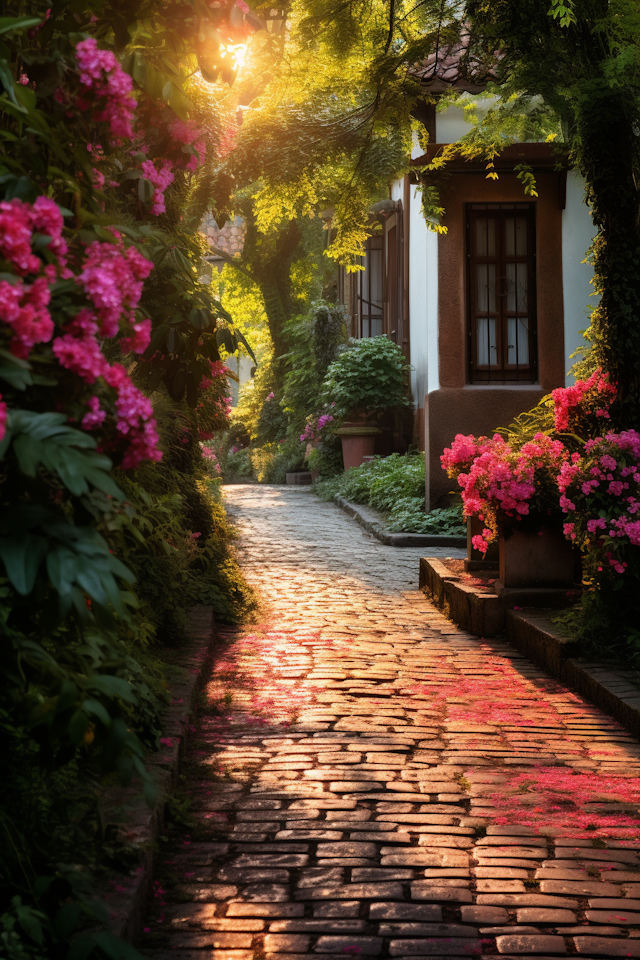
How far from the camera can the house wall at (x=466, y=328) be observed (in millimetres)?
13492

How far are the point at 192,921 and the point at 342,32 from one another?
6788mm

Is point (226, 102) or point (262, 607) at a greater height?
point (226, 102)

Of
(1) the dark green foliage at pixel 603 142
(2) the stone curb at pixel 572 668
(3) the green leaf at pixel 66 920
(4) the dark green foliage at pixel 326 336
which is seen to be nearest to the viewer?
(3) the green leaf at pixel 66 920

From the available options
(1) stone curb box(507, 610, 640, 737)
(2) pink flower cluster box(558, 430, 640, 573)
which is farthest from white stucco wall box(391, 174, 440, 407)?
(2) pink flower cluster box(558, 430, 640, 573)

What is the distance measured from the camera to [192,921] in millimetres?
3029

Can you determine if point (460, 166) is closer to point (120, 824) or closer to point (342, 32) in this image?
point (342, 32)

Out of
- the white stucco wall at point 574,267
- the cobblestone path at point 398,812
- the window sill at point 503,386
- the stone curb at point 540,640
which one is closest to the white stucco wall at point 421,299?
the window sill at point 503,386

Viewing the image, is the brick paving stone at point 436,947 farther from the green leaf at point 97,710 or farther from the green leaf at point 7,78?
the green leaf at point 7,78

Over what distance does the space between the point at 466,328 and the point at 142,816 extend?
11103 mm

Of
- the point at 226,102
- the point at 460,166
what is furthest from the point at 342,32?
the point at 460,166

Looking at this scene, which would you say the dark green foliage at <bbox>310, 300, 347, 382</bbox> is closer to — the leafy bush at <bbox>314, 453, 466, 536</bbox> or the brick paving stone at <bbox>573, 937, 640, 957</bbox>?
the leafy bush at <bbox>314, 453, 466, 536</bbox>

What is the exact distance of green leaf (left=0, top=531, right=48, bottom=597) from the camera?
177 cm

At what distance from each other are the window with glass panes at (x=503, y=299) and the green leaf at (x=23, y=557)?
12.3 meters

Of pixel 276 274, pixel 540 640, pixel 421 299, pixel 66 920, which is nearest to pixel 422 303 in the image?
pixel 421 299
